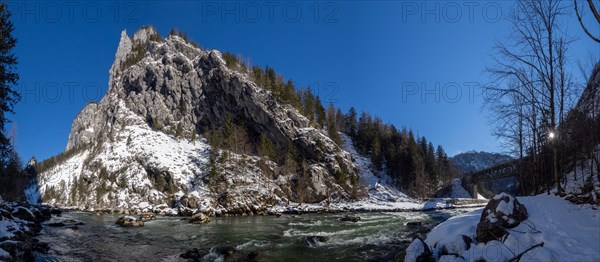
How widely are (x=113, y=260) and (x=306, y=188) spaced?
5989cm

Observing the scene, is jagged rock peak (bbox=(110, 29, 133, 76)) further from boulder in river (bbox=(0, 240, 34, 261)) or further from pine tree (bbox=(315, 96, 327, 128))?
boulder in river (bbox=(0, 240, 34, 261))

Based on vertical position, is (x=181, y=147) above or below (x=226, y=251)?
above

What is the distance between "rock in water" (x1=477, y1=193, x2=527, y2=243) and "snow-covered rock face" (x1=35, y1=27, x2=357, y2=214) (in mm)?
51300

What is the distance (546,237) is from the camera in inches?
380

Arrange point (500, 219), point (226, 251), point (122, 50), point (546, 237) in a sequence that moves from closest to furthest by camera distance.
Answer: point (546, 237) → point (500, 219) → point (226, 251) → point (122, 50)

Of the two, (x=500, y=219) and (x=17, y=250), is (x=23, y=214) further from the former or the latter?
(x=500, y=219)

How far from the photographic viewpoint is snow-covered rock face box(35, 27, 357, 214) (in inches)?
3000

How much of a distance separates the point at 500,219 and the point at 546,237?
1845 millimetres

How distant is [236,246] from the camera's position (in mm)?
22719

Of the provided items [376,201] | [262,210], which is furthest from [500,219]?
[376,201]

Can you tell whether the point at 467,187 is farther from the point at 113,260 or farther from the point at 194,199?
the point at 113,260

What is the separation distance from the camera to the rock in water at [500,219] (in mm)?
11195

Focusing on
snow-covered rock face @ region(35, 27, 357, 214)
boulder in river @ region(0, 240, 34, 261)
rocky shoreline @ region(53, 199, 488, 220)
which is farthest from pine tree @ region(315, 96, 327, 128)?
boulder in river @ region(0, 240, 34, 261)

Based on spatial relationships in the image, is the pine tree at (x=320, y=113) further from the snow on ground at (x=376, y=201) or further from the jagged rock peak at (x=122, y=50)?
the jagged rock peak at (x=122, y=50)
